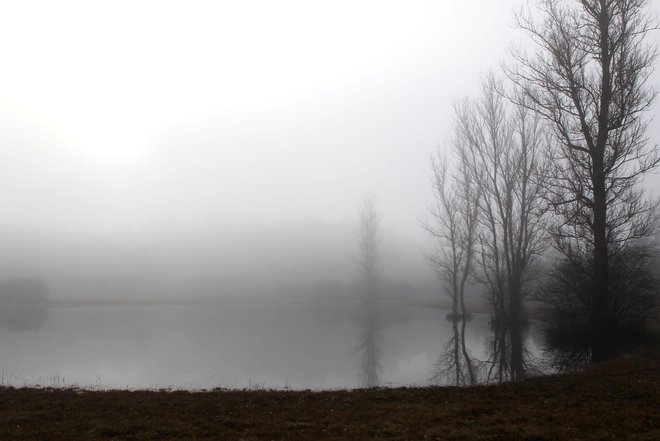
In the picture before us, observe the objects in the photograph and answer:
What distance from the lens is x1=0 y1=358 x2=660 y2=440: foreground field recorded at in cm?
738

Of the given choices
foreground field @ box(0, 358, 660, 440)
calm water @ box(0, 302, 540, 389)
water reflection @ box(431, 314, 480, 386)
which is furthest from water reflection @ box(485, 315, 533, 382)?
foreground field @ box(0, 358, 660, 440)

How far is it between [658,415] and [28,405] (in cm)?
1270

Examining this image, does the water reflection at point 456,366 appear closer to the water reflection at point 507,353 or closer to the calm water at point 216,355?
the calm water at point 216,355

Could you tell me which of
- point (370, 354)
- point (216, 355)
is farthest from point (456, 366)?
point (216, 355)

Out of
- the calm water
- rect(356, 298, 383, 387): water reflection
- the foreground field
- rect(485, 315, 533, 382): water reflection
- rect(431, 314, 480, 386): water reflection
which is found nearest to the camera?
the foreground field

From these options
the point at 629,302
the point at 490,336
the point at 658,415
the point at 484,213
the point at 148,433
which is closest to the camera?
the point at 658,415

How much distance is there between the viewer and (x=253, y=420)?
29.3 ft

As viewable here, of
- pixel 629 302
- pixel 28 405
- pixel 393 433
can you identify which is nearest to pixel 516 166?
pixel 629 302

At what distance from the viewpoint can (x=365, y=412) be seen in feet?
30.9

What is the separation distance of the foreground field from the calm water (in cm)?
403

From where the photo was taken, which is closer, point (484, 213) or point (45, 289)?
point (484, 213)

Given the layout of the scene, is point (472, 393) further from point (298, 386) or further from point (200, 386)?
point (200, 386)

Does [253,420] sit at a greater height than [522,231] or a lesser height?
lesser

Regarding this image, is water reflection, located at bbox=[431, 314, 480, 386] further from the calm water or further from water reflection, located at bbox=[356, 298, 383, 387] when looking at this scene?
water reflection, located at bbox=[356, 298, 383, 387]
